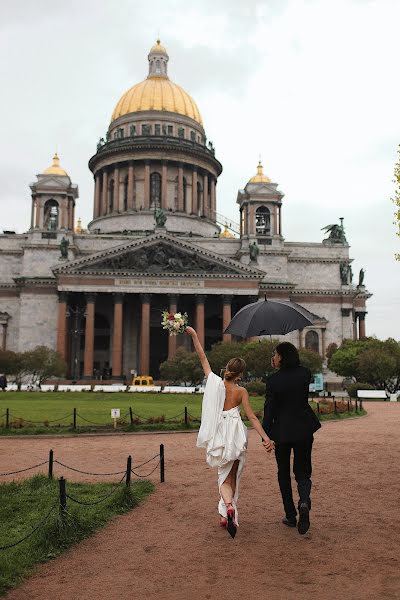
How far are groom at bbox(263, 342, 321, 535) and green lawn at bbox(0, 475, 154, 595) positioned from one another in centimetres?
286

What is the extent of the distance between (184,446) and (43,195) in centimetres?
5676

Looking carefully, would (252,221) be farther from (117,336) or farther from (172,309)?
(117,336)

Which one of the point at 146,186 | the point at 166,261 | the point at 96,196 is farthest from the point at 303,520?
the point at 96,196

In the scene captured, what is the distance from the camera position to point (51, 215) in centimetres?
7188

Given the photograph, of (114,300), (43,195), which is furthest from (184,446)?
(43,195)

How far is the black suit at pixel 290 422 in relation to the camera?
29.6 feet

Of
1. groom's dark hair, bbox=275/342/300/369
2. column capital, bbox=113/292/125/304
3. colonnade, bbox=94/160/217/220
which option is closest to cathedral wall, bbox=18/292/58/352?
column capital, bbox=113/292/125/304

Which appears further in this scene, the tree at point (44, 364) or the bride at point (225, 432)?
the tree at point (44, 364)

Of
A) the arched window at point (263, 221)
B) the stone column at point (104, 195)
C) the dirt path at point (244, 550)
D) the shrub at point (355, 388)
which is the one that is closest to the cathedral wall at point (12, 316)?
the stone column at point (104, 195)

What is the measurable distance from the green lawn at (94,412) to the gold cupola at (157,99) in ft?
157

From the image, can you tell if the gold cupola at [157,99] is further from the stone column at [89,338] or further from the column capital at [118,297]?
the stone column at [89,338]

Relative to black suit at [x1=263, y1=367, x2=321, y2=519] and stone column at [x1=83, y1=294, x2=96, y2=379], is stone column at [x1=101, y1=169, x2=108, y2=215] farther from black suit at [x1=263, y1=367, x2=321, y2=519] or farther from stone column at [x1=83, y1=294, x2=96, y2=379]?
black suit at [x1=263, y1=367, x2=321, y2=519]

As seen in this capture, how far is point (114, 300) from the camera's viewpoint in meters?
65.4

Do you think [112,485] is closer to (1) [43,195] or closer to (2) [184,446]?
(2) [184,446]
